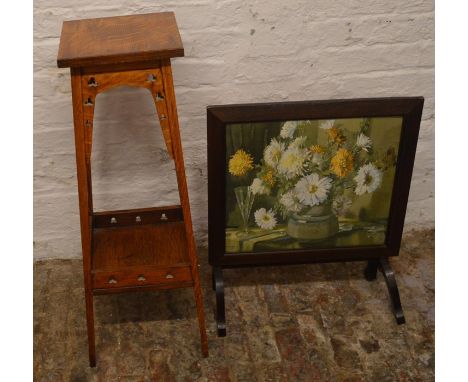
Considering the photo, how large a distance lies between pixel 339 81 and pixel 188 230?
0.79m

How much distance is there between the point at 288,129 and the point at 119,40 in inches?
25.0

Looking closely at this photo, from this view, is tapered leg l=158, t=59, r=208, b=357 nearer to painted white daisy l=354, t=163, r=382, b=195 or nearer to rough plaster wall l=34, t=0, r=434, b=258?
rough plaster wall l=34, t=0, r=434, b=258

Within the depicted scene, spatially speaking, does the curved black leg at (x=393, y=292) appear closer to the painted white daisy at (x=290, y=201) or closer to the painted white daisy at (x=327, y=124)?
the painted white daisy at (x=290, y=201)

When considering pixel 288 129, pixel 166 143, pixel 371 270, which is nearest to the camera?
pixel 166 143

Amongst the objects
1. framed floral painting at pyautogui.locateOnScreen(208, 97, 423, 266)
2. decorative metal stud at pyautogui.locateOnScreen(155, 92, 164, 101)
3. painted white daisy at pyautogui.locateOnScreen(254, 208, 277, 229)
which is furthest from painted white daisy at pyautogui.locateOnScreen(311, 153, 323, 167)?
decorative metal stud at pyautogui.locateOnScreen(155, 92, 164, 101)

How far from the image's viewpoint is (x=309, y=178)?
214 cm

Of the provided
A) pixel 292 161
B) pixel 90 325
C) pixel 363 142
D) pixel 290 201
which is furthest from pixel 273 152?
pixel 90 325

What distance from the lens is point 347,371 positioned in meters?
2.05

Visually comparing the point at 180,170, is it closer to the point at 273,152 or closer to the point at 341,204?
the point at 273,152

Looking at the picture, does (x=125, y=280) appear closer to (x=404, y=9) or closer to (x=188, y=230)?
(x=188, y=230)

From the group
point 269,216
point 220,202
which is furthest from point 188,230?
point 269,216

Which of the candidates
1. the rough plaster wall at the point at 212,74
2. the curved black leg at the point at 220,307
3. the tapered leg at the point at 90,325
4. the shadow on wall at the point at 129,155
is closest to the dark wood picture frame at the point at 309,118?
the curved black leg at the point at 220,307

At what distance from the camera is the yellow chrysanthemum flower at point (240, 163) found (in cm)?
206

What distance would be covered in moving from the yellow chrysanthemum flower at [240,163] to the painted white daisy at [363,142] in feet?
1.19
